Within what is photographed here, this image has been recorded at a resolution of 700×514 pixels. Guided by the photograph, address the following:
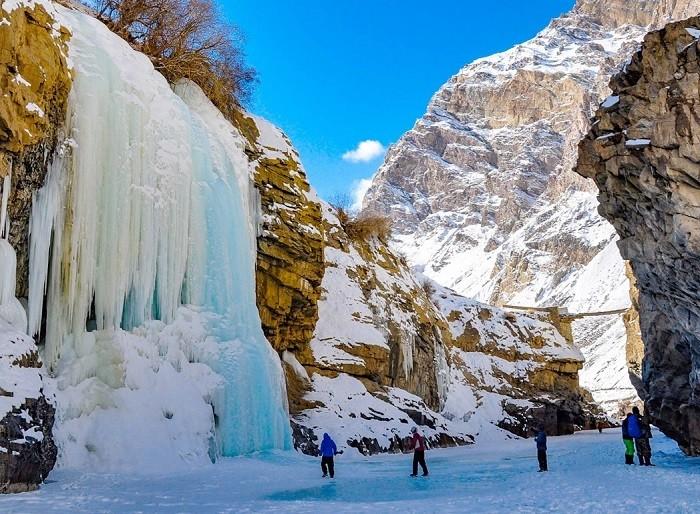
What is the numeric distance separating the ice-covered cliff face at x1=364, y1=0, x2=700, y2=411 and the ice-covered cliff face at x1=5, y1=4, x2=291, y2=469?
4553 inches

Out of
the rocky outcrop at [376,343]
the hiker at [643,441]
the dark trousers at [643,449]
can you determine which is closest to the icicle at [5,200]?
the rocky outcrop at [376,343]

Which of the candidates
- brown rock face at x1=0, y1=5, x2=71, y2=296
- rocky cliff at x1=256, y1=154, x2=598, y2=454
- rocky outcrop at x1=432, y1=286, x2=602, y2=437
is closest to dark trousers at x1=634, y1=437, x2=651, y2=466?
rocky cliff at x1=256, y1=154, x2=598, y2=454

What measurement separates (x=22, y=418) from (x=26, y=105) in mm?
5792

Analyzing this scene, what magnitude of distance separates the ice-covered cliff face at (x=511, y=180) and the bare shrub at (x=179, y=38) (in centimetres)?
Result: 11047

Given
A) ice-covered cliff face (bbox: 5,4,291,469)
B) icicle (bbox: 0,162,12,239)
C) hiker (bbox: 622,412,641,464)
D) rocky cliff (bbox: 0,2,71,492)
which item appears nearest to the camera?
rocky cliff (bbox: 0,2,71,492)

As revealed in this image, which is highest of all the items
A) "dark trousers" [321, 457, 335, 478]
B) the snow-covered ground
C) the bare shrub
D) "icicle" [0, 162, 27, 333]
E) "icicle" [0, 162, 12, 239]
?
the bare shrub

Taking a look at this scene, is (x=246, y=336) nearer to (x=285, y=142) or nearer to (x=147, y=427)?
(x=147, y=427)

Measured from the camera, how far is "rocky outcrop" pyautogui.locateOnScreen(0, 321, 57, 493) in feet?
30.5

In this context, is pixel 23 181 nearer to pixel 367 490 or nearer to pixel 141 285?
pixel 141 285

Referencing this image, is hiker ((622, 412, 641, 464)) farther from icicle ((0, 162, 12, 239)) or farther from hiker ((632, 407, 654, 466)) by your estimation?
icicle ((0, 162, 12, 239))

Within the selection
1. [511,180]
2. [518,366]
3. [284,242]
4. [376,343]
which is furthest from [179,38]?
[511,180]

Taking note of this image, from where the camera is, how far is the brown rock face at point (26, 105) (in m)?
12.2

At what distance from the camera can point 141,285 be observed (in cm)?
1480

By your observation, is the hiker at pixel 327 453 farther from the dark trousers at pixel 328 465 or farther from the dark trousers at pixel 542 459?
the dark trousers at pixel 542 459
